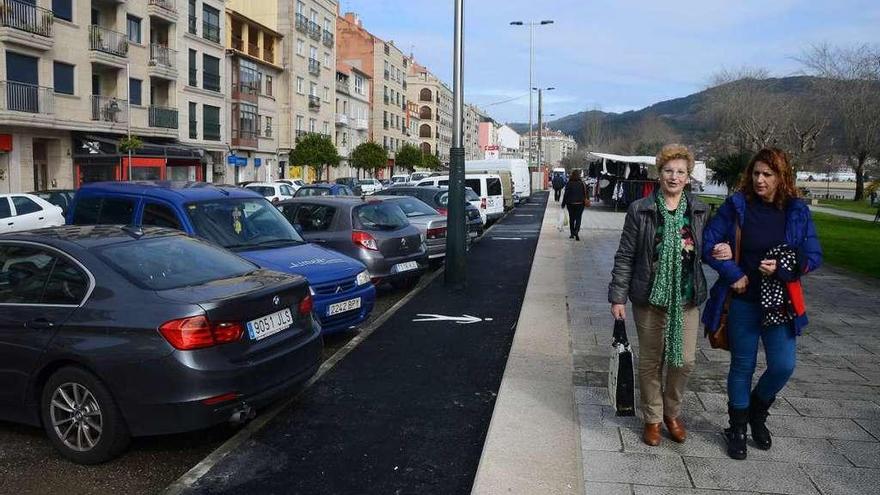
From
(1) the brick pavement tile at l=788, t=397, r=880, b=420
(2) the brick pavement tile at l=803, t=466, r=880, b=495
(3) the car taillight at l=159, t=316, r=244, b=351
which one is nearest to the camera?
(2) the brick pavement tile at l=803, t=466, r=880, b=495

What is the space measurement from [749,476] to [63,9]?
34407mm

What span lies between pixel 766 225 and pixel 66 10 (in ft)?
112

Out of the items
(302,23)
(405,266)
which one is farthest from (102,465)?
(302,23)

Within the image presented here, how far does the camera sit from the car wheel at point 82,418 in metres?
4.36

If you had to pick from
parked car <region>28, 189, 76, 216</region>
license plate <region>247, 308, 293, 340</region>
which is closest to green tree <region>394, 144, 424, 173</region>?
parked car <region>28, 189, 76, 216</region>

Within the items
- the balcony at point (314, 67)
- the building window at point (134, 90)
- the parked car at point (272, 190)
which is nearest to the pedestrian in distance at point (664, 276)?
the parked car at point (272, 190)

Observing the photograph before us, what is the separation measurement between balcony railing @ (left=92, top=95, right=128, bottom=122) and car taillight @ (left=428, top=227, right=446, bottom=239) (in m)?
24.7

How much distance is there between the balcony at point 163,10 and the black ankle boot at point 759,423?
39.2 m

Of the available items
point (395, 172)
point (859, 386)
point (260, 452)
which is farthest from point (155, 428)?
point (395, 172)

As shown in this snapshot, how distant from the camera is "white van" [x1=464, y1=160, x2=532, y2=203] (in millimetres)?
36594

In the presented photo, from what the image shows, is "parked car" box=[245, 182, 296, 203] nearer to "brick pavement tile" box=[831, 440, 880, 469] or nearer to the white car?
the white car

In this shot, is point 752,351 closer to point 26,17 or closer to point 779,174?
point 779,174

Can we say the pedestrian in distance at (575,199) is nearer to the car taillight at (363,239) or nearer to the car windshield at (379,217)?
the car windshield at (379,217)

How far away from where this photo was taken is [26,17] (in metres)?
28.6
